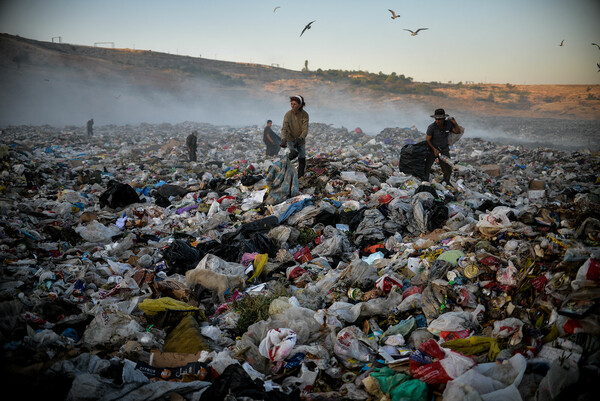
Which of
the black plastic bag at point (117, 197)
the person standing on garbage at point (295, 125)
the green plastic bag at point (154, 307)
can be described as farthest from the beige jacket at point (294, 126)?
the green plastic bag at point (154, 307)

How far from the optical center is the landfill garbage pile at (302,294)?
2.02m

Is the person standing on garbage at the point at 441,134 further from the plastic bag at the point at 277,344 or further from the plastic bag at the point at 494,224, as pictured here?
the plastic bag at the point at 277,344

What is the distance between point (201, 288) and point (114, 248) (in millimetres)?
1808

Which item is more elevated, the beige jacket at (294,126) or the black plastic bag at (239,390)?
the beige jacket at (294,126)

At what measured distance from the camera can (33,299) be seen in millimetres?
3027

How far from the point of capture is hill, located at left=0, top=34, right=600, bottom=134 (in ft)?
88.0

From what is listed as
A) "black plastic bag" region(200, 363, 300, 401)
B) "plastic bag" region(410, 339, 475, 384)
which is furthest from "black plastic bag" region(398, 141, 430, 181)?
"black plastic bag" region(200, 363, 300, 401)

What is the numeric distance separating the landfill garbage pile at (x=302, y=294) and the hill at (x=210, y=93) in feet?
79.7

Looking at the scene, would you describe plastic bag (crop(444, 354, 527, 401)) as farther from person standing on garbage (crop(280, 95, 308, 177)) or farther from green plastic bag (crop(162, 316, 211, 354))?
person standing on garbage (crop(280, 95, 308, 177))

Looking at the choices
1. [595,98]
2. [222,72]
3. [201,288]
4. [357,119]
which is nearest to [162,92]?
[222,72]

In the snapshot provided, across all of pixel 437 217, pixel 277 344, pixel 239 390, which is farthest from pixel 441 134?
pixel 239 390

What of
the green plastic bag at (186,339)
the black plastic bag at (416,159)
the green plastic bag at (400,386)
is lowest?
the green plastic bag at (186,339)

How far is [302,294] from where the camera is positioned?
10.9ft

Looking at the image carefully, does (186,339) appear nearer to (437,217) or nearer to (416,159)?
(437,217)
